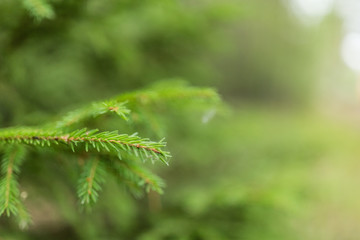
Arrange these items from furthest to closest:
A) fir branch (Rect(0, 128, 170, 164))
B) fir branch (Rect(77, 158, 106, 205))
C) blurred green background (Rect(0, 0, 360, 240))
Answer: blurred green background (Rect(0, 0, 360, 240)) → fir branch (Rect(77, 158, 106, 205)) → fir branch (Rect(0, 128, 170, 164))

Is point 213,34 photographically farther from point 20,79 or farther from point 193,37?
point 20,79

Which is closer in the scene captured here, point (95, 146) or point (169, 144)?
point (95, 146)

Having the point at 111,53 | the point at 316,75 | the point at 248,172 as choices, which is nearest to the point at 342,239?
the point at 248,172

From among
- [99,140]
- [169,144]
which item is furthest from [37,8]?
[169,144]

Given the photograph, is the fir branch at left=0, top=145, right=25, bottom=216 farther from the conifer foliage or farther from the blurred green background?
the blurred green background

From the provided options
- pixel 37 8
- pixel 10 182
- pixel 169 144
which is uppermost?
pixel 169 144

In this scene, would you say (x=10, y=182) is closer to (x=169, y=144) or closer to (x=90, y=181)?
(x=90, y=181)

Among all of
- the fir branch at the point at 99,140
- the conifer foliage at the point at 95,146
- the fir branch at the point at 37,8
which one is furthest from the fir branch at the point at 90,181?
the fir branch at the point at 37,8

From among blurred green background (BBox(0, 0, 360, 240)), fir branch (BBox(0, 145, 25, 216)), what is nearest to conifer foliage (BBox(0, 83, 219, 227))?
fir branch (BBox(0, 145, 25, 216))
